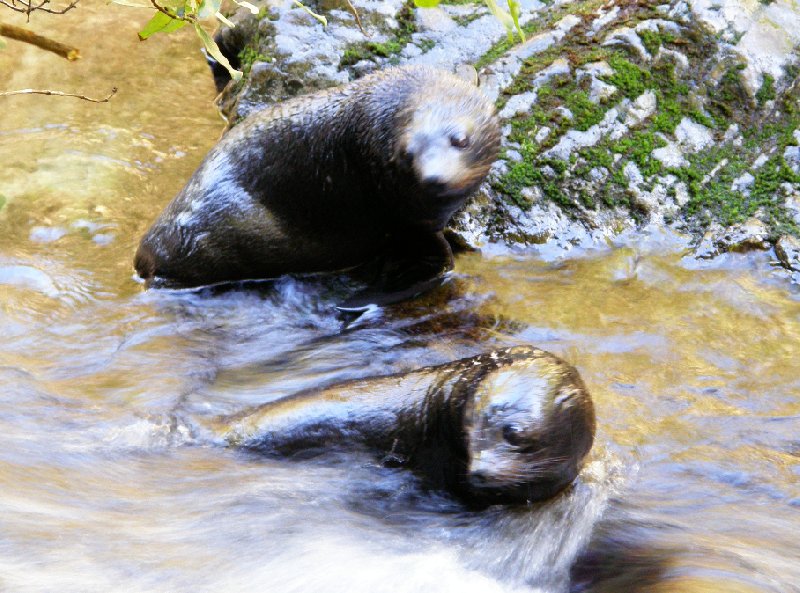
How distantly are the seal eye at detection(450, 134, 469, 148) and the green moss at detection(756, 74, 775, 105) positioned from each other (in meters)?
2.16

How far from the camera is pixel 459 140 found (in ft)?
14.9

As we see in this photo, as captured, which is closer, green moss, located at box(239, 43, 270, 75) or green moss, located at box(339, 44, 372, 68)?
green moss, located at box(339, 44, 372, 68)

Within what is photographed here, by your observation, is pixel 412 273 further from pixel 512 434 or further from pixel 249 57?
pixel 249 57

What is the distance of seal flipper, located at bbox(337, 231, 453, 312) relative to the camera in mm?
4906

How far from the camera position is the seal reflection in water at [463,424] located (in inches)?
128

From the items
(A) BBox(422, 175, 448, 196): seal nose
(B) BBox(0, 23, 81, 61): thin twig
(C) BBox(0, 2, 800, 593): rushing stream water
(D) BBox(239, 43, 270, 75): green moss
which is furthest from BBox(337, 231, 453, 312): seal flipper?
(B) BBox(0, 23, 81, 61): thin twig

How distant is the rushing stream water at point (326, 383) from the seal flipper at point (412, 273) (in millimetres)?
122

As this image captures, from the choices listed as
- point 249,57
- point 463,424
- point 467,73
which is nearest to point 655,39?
point 467,73

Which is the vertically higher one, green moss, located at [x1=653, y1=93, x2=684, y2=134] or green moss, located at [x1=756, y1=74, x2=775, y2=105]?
green moss, located at [x1=756, y1=74, x2=775, y2=105]

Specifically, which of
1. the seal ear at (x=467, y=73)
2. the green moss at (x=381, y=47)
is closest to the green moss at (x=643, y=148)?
the seal ear at (x=467, y=73)

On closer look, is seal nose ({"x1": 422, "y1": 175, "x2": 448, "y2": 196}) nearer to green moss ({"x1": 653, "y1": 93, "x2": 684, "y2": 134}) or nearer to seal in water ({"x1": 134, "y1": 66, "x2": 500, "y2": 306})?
seal in water ({"x1": 134, "y1": 66, "x2": 500, "y2": 306})

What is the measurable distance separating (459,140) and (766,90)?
226 cm

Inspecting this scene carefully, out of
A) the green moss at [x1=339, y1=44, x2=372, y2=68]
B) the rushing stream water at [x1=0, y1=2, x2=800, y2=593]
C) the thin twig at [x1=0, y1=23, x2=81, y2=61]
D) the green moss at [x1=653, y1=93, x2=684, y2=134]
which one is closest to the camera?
the rushing stream water at [x1=0, y1=2, x2=800, y2=593]

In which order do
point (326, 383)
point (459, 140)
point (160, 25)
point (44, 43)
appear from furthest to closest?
point (44, 43) → point (459, 140) → point (326, 383) → point (160, 25)
